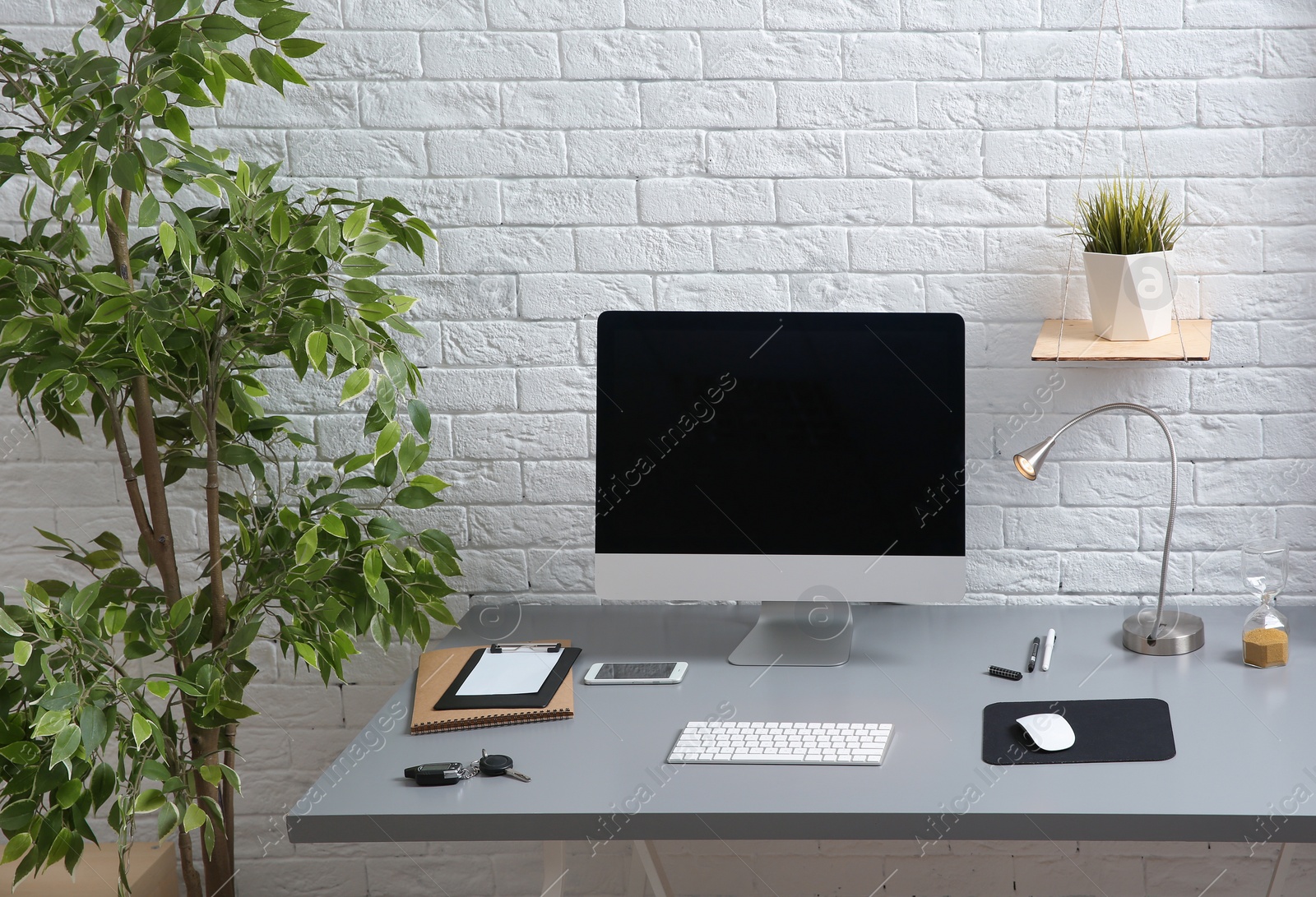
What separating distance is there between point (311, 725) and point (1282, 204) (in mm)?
2061

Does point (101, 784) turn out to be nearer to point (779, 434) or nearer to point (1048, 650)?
point (779, 434)

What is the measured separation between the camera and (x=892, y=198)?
199 cm

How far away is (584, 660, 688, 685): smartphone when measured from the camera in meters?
1.72

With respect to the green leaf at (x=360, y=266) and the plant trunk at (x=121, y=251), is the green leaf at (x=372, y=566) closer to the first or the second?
the green leaf at (x=360, y=266)

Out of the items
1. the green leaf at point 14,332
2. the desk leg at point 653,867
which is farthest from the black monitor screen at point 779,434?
the green leaf at point 14,332

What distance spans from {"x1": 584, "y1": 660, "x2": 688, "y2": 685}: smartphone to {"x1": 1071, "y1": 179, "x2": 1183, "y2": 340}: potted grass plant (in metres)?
0.90

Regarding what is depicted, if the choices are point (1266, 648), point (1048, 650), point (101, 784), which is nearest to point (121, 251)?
point (101, 784)

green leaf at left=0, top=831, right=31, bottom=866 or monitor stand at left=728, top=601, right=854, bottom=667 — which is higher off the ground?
monitor stand at left=728, top=601, right=854, bottom=667

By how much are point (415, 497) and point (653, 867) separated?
745 millimetres

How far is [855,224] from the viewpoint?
2.00 meters

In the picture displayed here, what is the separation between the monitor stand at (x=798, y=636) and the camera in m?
1.77

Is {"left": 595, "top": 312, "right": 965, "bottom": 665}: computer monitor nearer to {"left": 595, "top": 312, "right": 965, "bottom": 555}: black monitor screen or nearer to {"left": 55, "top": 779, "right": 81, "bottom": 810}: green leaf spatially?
{"left": 595, "top": 312, "right": 965, "bottom": 555}: black monitor screen

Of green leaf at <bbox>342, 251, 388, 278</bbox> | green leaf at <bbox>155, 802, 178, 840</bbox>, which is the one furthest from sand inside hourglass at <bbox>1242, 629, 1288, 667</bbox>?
green leaf at <bbox>155, 802, 178, 840</bbox>

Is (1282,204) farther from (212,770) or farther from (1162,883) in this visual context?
(212,770)
